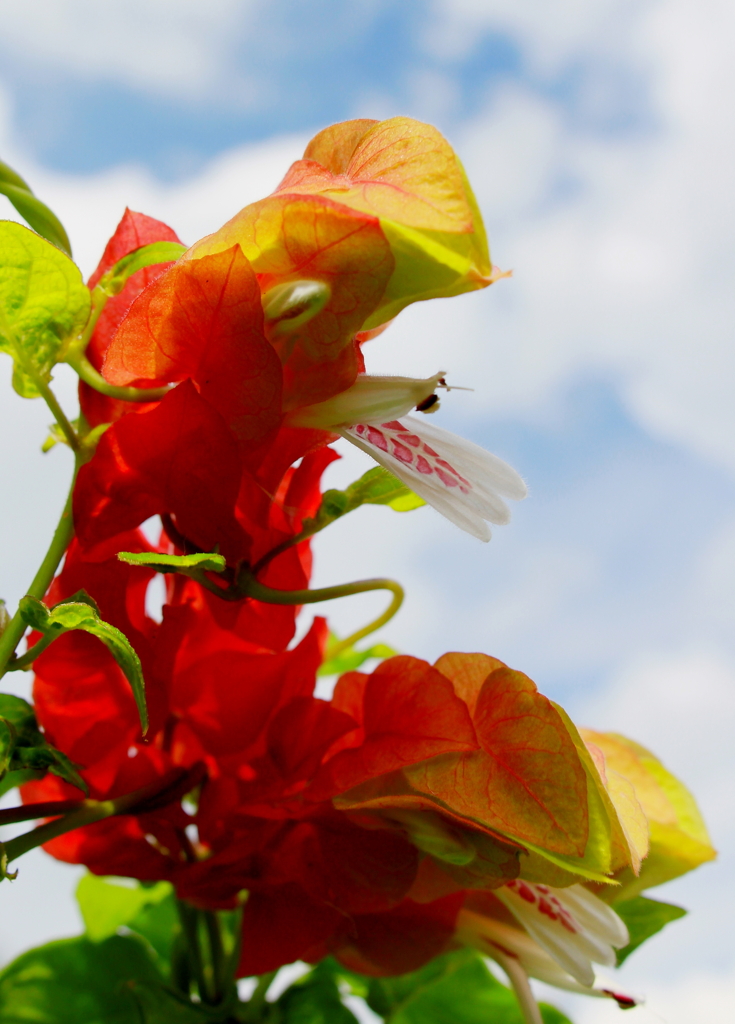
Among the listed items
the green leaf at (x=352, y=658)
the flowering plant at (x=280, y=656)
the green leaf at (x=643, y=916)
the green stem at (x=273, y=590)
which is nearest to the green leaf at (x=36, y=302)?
the flowering plant at (x=280, y=656)

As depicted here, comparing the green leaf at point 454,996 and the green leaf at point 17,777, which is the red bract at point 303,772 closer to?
the green leaf at point 17,777

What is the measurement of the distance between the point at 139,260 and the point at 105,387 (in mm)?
55

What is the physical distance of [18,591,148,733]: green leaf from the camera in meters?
0.31

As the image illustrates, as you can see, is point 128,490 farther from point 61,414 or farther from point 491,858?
point 491,858

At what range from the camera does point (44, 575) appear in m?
0.36

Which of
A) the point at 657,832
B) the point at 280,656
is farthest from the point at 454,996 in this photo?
the point at 280,656

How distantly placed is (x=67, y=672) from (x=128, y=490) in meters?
0.10

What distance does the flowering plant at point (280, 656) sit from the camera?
1.08ft

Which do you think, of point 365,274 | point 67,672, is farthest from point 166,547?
point 365,274

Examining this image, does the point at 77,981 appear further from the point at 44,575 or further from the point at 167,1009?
the point at 44,575

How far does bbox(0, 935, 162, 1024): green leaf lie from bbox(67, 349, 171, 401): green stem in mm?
319

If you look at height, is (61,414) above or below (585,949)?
above

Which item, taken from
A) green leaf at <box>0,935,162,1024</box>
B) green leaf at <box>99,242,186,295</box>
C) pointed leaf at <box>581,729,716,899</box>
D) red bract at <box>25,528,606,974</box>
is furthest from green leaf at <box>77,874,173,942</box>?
green leaf at <box>99,242,186,295</box>

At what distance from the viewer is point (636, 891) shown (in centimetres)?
50
